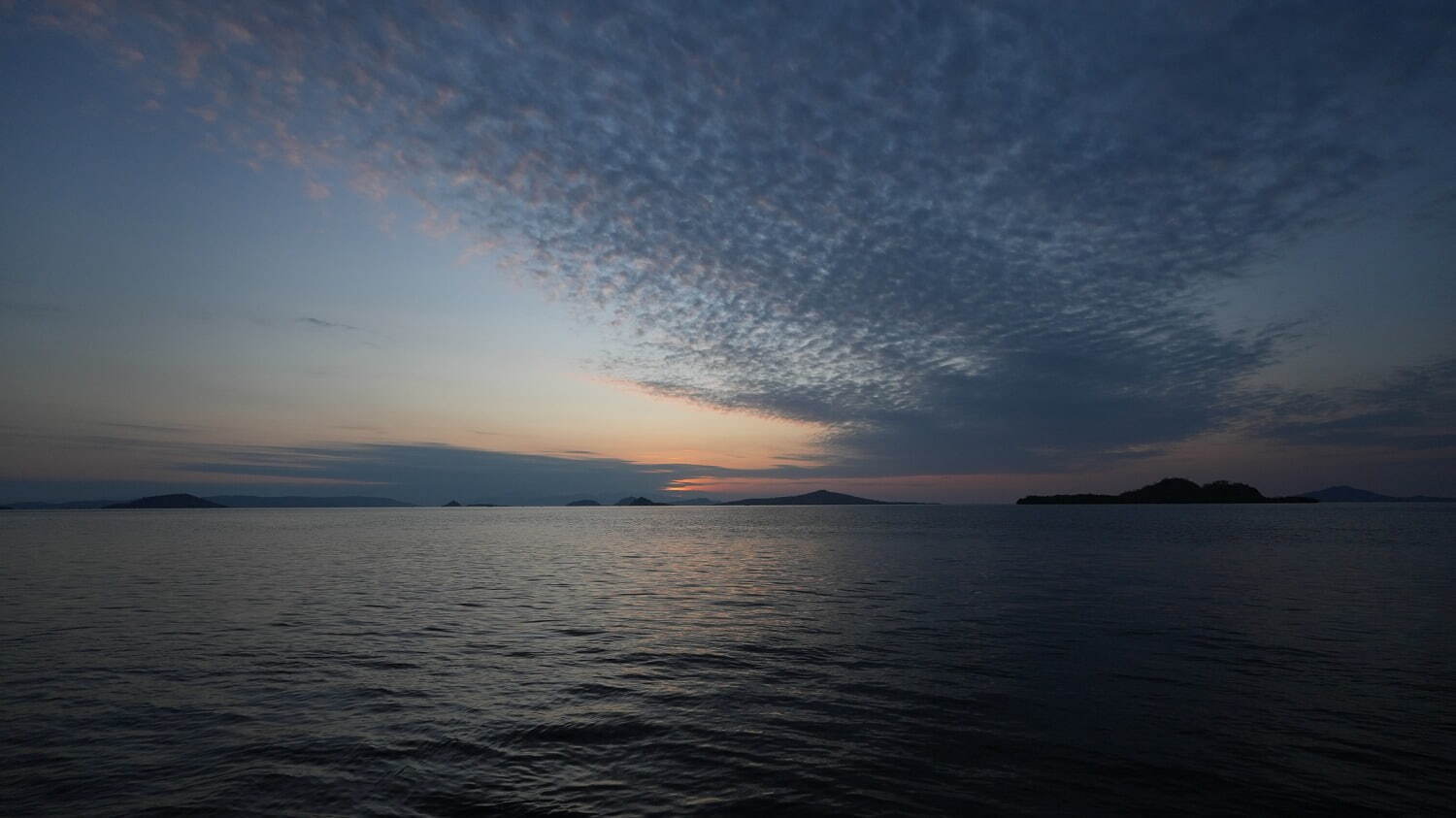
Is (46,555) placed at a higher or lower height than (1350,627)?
lower

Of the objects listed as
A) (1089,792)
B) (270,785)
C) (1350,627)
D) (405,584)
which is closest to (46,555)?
(405,584)

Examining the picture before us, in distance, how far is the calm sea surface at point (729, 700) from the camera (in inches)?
488

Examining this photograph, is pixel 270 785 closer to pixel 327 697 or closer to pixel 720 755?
pixel 327 697

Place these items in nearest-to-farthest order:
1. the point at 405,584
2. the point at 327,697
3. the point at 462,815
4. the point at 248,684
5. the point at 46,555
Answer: the point at 462,815
the point at 327,697
the point at 248,684
the point at 405,584
the point at 46,555

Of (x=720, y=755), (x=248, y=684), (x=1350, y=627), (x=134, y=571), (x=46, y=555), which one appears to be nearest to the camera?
(x=720, y=755)

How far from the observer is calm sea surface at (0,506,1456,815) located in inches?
488

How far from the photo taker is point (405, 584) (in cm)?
4369

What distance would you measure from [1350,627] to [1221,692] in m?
14.9

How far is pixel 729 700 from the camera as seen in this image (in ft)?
59.7

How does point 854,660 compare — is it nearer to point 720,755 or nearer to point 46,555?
point 720,755

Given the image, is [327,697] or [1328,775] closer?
[1328,775]

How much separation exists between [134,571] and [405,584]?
24.7 meters

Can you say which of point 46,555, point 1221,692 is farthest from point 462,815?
point 46,555

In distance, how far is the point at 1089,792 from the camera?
1226cm
